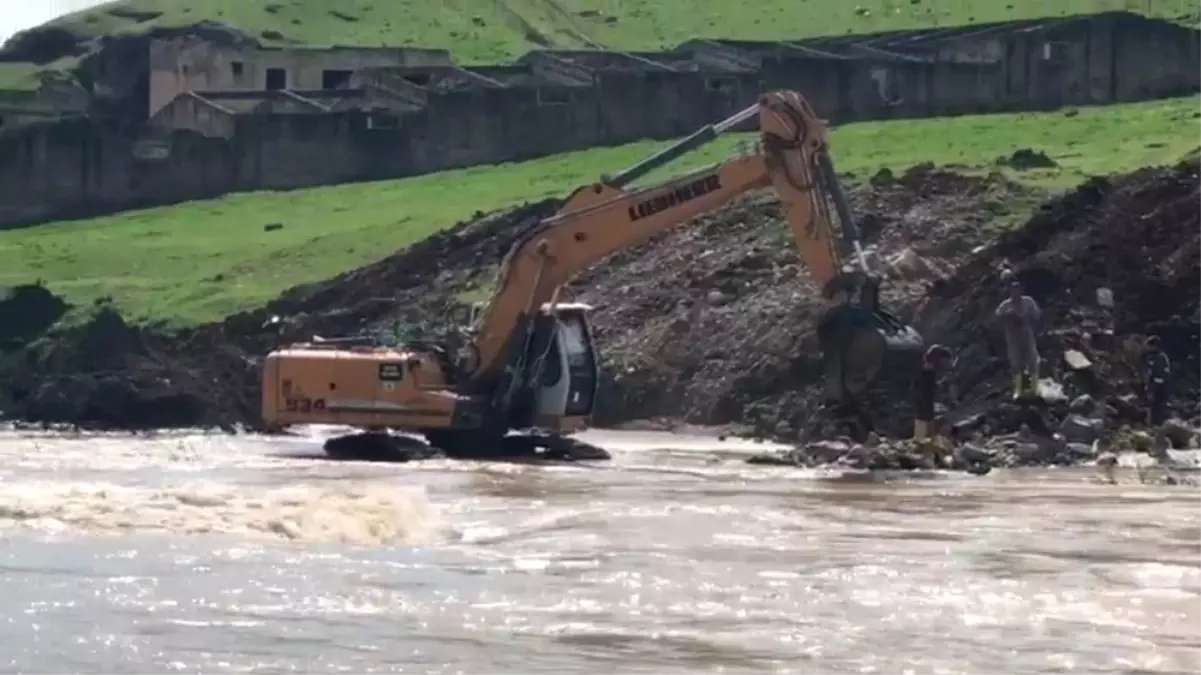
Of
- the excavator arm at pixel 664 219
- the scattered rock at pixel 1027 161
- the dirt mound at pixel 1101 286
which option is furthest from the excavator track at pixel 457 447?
the scattered rock at pixel 1027 161

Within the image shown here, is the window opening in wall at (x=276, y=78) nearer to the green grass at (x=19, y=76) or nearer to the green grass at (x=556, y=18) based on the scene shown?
the green grass at (x=556, y=18)

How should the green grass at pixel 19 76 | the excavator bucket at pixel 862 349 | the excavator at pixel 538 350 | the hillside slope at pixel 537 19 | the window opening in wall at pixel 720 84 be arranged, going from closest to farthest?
the excavator bucket at pixel 862 349 < the excavator at pixel 538 350 < the window opening in wall at pixel 720 84 < the hillside slope at pixel 537 19 < the green grass at pixel 19 76

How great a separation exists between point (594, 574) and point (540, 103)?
52.6 meters

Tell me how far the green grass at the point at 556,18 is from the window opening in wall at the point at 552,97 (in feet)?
33.9

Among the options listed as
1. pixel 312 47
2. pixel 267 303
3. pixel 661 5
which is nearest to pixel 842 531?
pixel 267 303

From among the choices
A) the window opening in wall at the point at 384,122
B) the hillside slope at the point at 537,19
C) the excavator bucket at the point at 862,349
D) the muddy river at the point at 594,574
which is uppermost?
the hillside slope at the point at 537,19

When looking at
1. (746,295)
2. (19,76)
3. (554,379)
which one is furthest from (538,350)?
(19,76)

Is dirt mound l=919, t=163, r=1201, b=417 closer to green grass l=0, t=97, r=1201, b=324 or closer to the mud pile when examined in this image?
the mud pile

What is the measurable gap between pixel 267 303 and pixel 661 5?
1838 inches

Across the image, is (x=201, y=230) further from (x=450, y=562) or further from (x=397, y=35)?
(x=450, y=562)

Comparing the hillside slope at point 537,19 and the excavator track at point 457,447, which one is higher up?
the hillside slope at point 537,19

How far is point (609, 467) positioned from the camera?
34812 millimetres

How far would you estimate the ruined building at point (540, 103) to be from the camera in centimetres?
7169

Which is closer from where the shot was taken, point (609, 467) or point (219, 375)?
point (609, 467)
